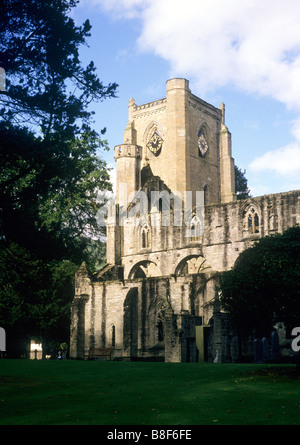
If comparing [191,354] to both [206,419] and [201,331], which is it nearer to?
[201,331]

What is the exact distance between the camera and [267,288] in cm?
1938

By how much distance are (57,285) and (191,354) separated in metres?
17.6

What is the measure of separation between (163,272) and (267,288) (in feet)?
88.0

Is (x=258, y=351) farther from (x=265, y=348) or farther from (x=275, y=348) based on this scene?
(x=275, y=348)

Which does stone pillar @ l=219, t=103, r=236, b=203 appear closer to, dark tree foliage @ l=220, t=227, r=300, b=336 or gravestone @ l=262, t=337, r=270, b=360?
gravestone @ l=262, t=337, r=270, b=360

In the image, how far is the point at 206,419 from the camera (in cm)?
1085

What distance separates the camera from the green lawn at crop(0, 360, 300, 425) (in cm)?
1106

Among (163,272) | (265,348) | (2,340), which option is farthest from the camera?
(163,272)

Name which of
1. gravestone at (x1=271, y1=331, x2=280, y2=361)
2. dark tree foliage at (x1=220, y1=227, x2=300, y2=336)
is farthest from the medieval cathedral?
dark tree foliage at (x1=220, y1=227, x2=300, y2=336)

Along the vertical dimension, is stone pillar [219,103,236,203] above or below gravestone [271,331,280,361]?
above

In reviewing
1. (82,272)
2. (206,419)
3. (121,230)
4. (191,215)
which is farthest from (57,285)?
(206,419)

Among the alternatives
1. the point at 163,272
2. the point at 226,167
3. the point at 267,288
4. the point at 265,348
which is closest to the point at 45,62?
the point at 267,288

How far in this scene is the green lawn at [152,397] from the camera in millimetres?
11065

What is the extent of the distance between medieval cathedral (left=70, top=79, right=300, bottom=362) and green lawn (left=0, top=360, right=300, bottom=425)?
42.4 ft
